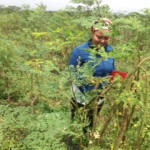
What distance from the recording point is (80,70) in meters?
1.47

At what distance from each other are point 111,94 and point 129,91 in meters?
0.26

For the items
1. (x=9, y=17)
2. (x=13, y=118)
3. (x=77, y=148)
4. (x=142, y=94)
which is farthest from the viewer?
(x=9, y=17)

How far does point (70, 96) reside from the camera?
1.69 metres

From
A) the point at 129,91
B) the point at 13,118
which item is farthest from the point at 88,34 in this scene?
the point at 129,91

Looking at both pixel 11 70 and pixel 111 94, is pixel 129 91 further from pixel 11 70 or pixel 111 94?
pixel 11 70

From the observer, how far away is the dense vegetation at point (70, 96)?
1.12 m

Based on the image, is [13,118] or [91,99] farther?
[13,118]

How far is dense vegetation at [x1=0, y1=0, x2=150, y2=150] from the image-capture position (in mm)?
1117

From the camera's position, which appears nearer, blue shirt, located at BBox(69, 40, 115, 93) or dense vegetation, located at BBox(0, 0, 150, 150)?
dense vegetation, located at BBox(0, 0, 150, 150)

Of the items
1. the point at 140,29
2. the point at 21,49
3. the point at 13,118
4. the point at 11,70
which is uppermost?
the point at 140,29

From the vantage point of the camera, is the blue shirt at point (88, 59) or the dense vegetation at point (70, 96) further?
the blue shirt at point (88, 59)

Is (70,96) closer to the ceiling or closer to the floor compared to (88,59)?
closer to the floor

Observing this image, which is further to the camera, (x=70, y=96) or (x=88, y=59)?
(x=88, y=59)

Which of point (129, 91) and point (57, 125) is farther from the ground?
point (129, 91)
